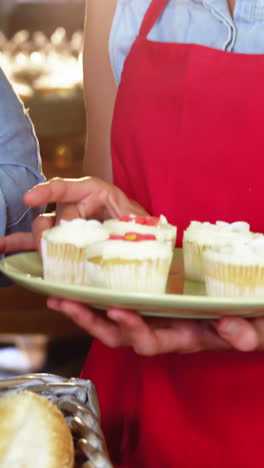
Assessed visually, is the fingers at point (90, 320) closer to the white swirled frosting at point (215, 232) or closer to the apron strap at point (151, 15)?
the white swirled frosting at point (215, 232)

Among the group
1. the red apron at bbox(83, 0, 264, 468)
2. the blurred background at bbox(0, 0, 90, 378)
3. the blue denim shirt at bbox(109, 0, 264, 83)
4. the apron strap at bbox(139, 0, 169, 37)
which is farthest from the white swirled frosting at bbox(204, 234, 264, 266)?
the blurred background at bbox(0, 0, 90, 378)

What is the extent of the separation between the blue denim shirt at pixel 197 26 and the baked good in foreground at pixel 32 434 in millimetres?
883

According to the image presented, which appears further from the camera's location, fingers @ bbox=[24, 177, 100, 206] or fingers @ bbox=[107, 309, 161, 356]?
fingers @ bbox=[24, 177, 100, 206]

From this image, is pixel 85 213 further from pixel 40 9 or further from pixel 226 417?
pixel 40 9

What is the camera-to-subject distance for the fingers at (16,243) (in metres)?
1.32

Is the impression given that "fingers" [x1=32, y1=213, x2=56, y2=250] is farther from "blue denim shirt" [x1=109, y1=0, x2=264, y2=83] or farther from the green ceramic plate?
"blue denim shirt" [x1=109, y1=0, x2=264, y2=83]

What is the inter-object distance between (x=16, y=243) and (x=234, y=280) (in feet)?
1.36

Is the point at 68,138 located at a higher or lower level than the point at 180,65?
lower

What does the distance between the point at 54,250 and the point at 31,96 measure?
3.47m

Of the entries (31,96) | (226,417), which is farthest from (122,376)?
(31,96)

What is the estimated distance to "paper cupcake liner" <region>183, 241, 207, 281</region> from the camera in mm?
1268

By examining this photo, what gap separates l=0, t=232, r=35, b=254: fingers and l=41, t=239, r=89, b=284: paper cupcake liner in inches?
3.1

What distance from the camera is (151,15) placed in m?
1.63

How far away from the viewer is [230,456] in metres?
1.31
